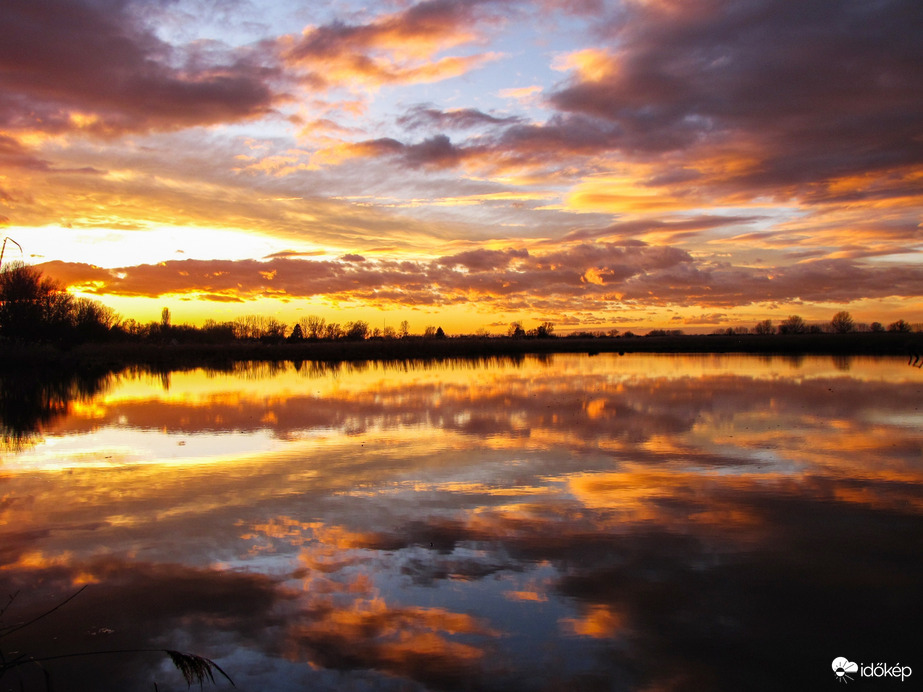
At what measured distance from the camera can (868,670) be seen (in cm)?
465

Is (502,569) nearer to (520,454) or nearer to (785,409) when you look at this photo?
(520,454)

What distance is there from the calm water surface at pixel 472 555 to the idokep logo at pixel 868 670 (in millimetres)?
85

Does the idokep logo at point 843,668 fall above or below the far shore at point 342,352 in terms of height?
below

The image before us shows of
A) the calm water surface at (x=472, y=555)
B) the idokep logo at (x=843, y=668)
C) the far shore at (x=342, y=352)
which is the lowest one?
the idokep logo at (x=843, y=668)

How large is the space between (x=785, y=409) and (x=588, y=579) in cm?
1439

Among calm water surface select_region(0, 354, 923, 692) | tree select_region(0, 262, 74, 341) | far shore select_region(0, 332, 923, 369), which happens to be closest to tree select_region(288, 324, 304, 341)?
far shore select_region(0, 332, 923, 369)

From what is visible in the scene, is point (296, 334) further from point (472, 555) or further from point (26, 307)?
point (472, 555)

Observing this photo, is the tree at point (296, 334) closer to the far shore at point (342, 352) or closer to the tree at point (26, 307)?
the far shore at point (342, 352)

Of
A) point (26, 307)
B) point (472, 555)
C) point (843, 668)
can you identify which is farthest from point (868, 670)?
point (26, 307)

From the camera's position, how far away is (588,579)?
614cm

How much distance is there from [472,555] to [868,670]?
363 cm

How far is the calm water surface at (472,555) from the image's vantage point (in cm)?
482

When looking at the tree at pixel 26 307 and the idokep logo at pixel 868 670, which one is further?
the tree at pixel 26 307

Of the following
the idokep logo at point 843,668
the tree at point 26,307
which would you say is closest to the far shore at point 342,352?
the tree at point 26,307
